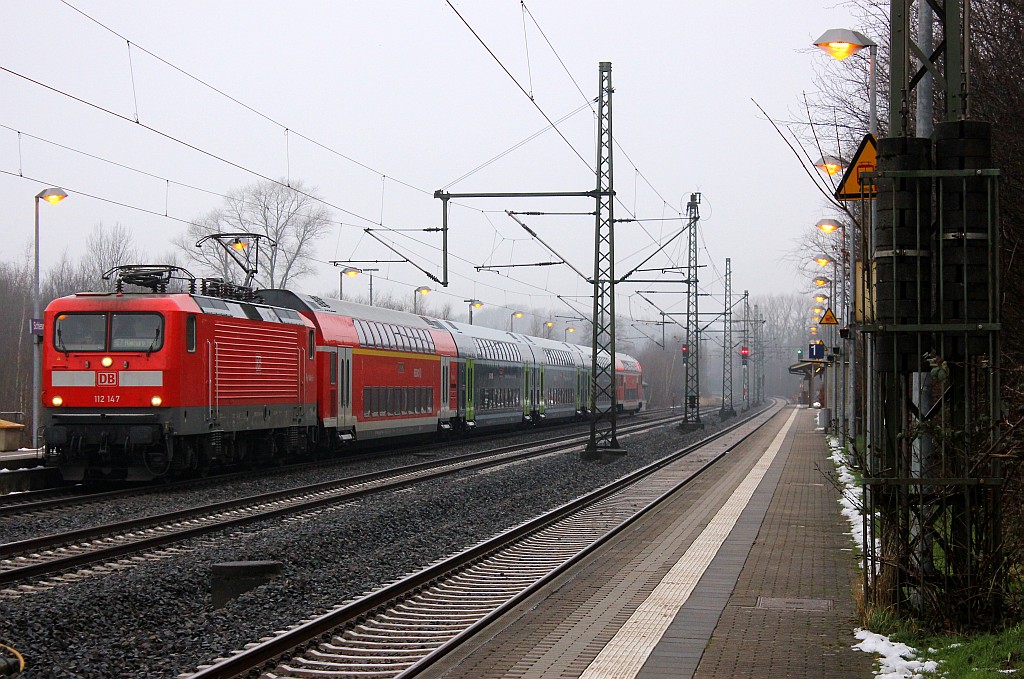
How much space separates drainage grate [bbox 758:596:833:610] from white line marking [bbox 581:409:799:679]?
69 cm

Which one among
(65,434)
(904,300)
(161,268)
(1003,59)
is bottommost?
(65,434)

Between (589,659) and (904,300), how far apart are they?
11.5ft

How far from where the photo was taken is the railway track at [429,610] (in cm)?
828

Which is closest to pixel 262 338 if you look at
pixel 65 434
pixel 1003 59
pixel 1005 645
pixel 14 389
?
pixel 65 434

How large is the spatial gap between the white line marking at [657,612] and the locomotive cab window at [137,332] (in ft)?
32.7

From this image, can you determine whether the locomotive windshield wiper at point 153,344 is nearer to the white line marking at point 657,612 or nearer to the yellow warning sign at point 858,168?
the white line marking at point 657,612

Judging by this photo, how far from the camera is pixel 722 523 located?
16.0m

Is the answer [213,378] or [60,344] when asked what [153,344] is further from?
[60,344]

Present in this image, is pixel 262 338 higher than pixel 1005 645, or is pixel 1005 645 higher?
pixel 262 338

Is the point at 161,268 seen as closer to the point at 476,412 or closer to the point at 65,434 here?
the point at 65,434

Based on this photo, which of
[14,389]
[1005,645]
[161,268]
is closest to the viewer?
[1005,645]

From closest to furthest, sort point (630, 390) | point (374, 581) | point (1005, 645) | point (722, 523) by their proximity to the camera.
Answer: point (1005, 645)
point (374, 581)
point (722, 523)
point (630, 390)

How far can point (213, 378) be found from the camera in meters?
20.9

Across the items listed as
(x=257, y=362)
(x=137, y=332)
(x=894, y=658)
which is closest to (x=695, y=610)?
(x=894, y=658)
